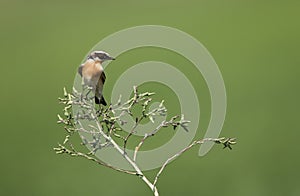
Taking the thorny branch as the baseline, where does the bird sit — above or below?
above

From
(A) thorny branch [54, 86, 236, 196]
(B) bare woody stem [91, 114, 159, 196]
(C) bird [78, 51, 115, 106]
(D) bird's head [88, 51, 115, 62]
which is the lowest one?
(B) bare woody stem [91, 114, 159, 196]

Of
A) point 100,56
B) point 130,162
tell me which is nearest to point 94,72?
point 100,56

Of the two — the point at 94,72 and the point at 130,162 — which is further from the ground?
the point at 94,72

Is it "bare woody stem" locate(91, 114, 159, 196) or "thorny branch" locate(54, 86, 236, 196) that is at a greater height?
"thorny branch" locate(54, 86, 236, 196)

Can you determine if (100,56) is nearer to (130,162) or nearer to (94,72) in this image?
(94,72)

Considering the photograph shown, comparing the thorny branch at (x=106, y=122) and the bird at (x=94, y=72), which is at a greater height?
the bird at (x=94, y=72)

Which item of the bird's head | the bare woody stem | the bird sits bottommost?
the bare woody stem

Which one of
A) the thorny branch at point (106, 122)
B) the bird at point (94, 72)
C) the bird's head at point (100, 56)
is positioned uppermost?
the bird's head at point (100, 56)

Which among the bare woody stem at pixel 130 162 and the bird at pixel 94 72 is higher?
the bird at pixel 94 72

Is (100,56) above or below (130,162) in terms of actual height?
above

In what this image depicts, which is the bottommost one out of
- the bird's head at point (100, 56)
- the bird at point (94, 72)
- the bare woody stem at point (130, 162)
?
the bare woody stem at point (130, 162)
